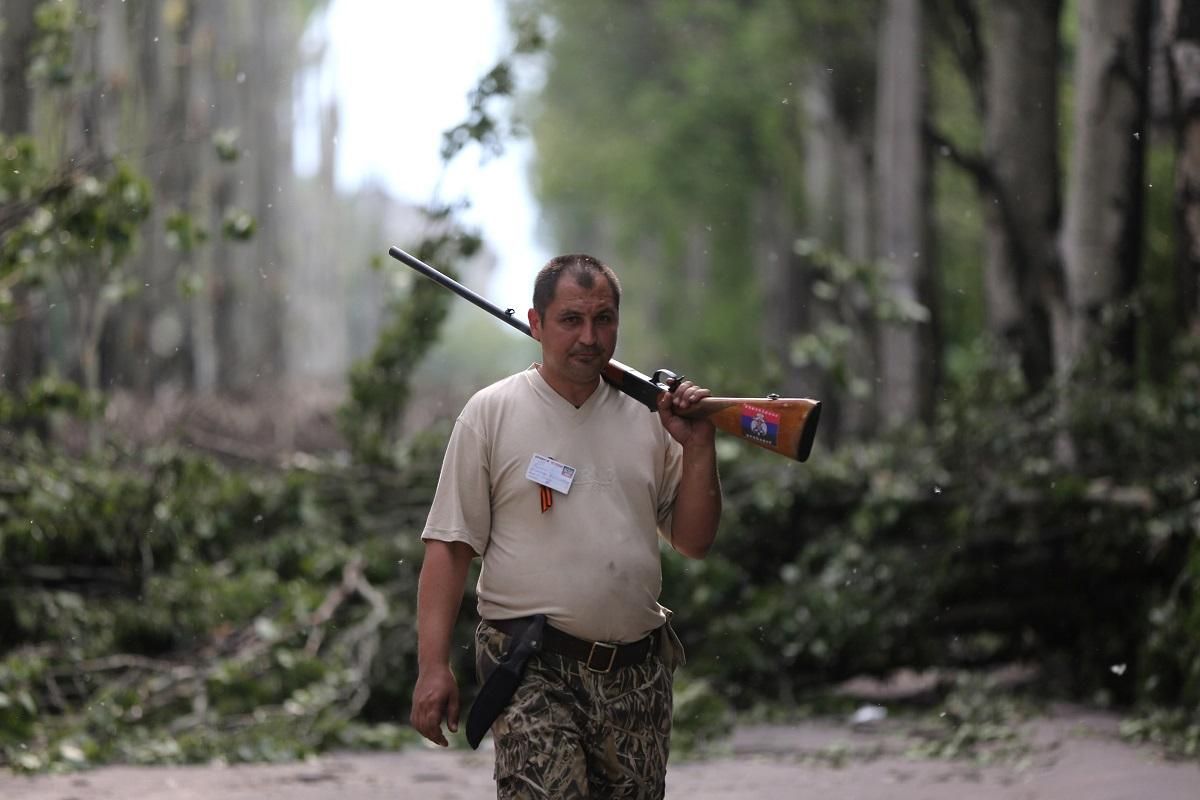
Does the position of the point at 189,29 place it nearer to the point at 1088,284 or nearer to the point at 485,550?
the point at 1088,284

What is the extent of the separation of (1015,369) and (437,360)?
3715 inches

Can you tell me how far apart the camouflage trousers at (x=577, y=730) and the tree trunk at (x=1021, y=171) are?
35.4 feet

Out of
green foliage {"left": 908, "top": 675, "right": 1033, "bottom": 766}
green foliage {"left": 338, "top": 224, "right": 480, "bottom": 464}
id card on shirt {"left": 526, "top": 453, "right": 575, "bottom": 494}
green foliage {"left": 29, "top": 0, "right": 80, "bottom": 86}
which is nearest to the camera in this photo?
id card on shirt {"left": 526, "top": 453, "right": 575, "bottom": 494}

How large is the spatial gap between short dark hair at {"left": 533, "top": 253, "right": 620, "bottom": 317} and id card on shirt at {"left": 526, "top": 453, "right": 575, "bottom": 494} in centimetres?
35

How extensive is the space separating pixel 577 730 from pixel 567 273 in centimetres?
108

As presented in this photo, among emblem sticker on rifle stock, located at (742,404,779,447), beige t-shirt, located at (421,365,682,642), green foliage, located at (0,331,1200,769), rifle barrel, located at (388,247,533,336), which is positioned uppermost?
rifle barrel, located at (388,247,533,336)

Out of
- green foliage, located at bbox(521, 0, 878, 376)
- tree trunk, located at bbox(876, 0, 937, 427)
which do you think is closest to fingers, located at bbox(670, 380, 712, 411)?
tree trunk, located at bbox(876, 0, 937, 427)

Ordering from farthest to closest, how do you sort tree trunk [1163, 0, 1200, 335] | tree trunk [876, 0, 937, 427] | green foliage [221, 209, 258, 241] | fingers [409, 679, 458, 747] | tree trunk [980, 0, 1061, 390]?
tree trunk [876, 0, 937, 427], tree trunk [980, 0, 1061, 390], tree trunk [1163, 0, 1200, 335], green foliage [221, 209, 258, 241], fingers [409, 679, 458, 747]

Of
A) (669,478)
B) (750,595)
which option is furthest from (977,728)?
(669,478)

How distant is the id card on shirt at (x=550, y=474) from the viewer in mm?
4133

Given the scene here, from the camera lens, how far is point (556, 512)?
13.6 ft

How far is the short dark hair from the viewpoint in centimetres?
411

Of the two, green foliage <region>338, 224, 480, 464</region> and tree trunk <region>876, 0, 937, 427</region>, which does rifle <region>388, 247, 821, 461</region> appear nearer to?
green foliage <region>338, 224, 480, 464</region>

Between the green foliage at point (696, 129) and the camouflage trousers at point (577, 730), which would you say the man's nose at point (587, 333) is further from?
the green foliage at point (696, 129)
